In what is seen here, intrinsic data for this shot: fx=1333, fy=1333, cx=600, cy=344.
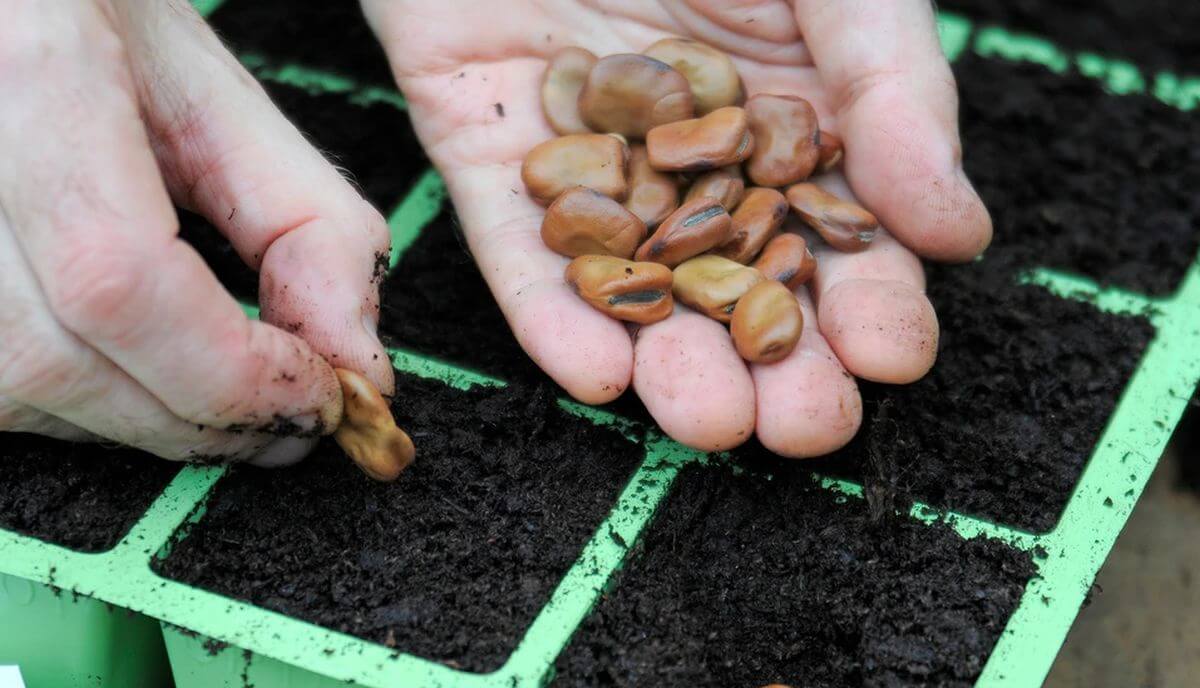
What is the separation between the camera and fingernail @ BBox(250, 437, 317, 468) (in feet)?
4.77

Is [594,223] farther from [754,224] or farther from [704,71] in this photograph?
[704,71]

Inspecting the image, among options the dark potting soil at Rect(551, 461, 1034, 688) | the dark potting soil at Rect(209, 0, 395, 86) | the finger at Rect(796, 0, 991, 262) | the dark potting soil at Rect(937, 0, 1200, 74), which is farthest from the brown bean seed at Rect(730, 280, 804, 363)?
the dark potting soil at Rect(937, 0, 1200, 74)

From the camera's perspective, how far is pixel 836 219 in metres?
1.66

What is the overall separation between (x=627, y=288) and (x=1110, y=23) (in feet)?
4.86

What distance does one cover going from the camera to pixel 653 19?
6.51 feet

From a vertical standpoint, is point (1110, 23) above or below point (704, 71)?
below

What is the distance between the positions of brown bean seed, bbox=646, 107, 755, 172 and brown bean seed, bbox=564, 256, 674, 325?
0.54ft

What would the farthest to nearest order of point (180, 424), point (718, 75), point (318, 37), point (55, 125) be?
point (318, 37) → point (718, 75) → point (180, 424) → point (55, 125)

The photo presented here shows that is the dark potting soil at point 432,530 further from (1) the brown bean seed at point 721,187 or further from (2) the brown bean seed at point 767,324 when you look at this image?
(1) the brown bean seed at point 721,187

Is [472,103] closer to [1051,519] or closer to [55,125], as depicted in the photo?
[55,125]

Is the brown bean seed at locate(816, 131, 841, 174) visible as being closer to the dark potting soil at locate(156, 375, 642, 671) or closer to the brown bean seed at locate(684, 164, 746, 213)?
the brown bean seed at locate(684, 164, 746, 213)

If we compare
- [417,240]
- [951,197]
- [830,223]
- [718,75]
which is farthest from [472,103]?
[951,197]

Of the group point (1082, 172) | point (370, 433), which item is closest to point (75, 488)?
point (370, 433)

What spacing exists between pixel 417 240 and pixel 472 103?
214mm
